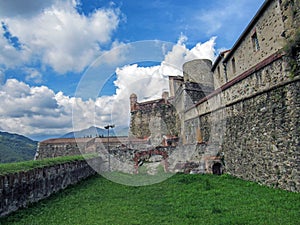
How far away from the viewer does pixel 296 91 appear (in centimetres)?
673

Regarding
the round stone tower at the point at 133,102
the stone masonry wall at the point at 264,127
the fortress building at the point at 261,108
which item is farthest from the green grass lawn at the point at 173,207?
the round stone tower at the point at 133,102

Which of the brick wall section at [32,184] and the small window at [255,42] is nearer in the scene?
the brick wall section at [32,184]

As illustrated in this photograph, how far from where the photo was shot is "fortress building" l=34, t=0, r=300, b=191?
7023mm

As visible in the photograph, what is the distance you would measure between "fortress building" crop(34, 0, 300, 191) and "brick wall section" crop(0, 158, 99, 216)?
5.58m

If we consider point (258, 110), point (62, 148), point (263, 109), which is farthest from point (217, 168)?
point (62, 148)

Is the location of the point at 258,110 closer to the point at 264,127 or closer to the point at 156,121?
the point at 264,127

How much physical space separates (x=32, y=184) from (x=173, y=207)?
14.0ft

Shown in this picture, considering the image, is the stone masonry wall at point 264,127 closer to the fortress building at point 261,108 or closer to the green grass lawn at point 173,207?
the fortress building at point 261,108

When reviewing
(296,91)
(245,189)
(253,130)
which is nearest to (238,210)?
(245,189)

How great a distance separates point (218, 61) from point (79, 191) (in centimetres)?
1426

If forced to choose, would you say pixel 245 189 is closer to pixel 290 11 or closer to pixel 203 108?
pixel 290 11

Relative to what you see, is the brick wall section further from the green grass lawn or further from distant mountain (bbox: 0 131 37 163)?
distant mountain (bbox: 0 131 37 163)

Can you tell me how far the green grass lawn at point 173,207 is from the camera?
17.2ft

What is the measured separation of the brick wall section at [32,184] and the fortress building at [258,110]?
18.3ft
